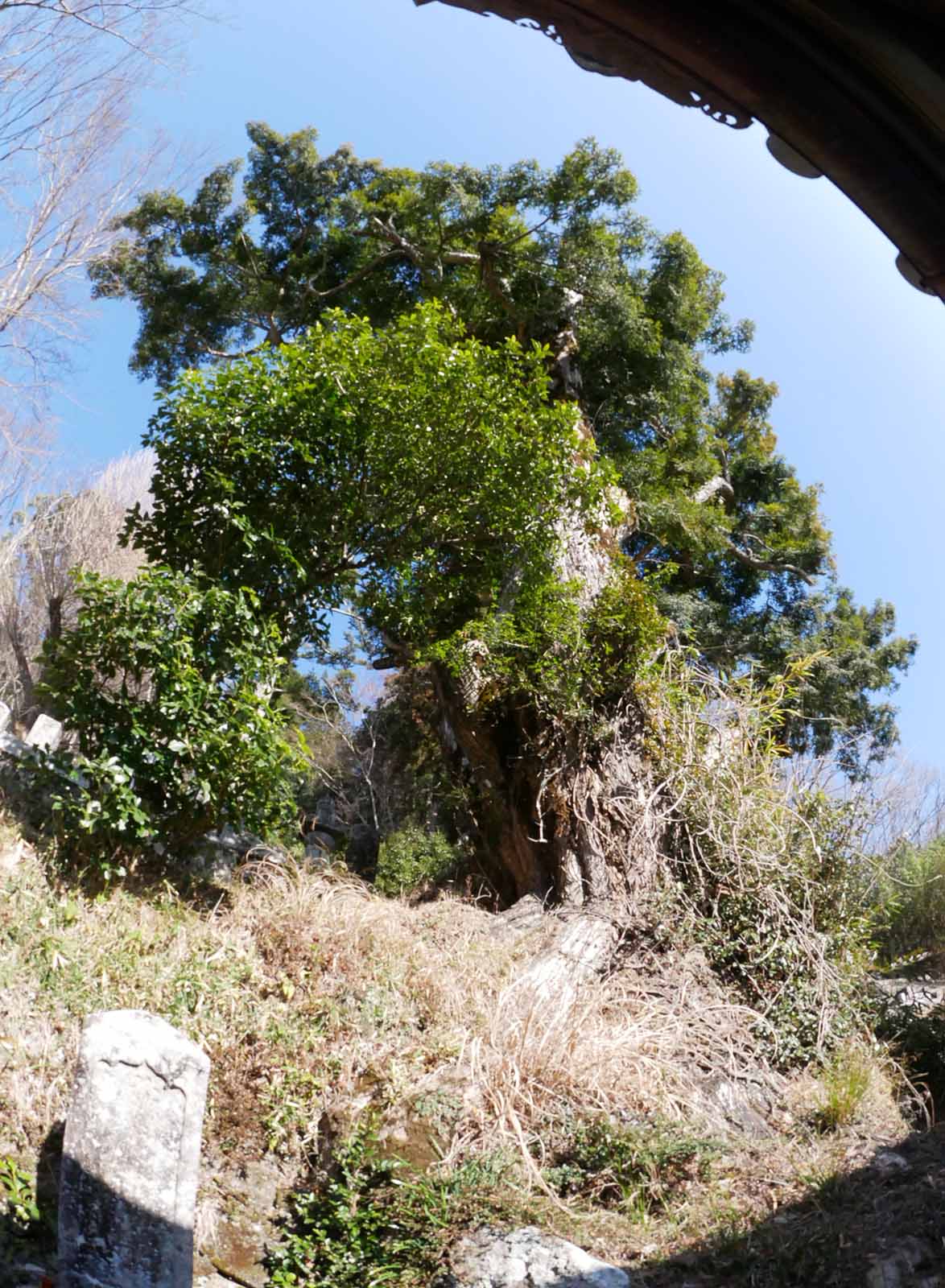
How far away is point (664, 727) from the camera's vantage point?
920 centimetres

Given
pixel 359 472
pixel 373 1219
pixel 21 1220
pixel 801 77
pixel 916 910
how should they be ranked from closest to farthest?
pixel 801 77 → pixel 21 1220 → pixel 373 1219 → pixel 359 472 → pixel 916 910

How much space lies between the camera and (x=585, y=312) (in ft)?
47.5

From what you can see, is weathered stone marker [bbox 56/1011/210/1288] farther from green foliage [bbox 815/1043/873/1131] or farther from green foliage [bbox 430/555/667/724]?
green foliage [bbox 430/555/667/724]

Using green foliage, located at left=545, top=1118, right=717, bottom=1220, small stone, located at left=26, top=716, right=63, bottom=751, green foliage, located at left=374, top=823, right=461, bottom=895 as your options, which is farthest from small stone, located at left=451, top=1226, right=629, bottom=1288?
small stone, located at left=26, top=716, right=63, bottom=751

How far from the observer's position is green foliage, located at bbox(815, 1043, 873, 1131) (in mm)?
6285

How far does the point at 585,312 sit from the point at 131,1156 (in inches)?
495

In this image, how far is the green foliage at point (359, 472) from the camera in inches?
315

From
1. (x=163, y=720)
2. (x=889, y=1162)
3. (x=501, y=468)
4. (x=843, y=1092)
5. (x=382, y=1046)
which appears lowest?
(x=382, y=1046)

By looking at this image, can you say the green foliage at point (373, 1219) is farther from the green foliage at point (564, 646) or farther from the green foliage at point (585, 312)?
the green foliage at point (585, 312)

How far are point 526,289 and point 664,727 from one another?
25.8 ft

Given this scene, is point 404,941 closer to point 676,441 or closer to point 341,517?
point 341,517

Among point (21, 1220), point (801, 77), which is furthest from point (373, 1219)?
point (801, 77)

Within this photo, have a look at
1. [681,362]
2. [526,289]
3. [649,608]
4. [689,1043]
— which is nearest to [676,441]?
[681,362]

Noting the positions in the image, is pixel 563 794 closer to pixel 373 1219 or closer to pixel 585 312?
pixel 373 1219
